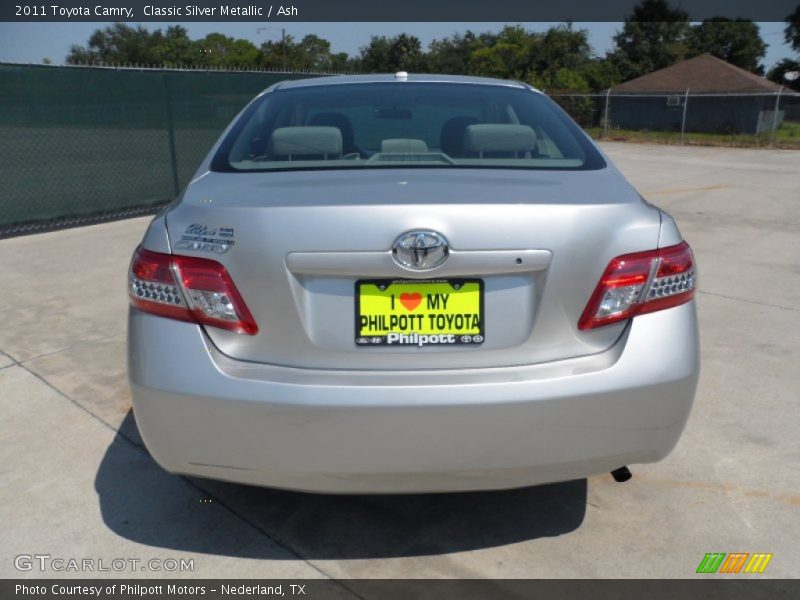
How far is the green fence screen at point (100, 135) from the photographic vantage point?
813 cm

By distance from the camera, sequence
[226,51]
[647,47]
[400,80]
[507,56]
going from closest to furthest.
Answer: [400,80], [647,47], [507,56], [226,51]

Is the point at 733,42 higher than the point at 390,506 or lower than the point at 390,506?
higher

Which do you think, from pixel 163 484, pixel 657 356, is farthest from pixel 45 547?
pixel 657 356

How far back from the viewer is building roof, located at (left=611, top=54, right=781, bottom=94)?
124 feet

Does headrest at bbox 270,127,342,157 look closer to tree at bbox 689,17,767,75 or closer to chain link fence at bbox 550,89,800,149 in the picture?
chain link fence at bbox 550,89,800,149

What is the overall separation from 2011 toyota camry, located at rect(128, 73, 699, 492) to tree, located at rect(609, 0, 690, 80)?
184 feet

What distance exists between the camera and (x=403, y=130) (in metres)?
3.45

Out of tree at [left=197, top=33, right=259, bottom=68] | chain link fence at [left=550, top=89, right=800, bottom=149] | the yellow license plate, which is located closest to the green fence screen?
the yellow license plate

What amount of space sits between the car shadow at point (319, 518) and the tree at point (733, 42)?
63323 mm

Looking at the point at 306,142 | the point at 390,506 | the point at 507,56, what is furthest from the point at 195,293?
the point at 507,56

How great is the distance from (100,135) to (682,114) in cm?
3181

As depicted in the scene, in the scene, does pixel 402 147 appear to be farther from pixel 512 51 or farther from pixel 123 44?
pixel 123 44

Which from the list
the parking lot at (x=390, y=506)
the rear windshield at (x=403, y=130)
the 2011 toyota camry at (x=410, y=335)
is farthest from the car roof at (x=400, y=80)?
the parking lot at (x=390, y=506)
